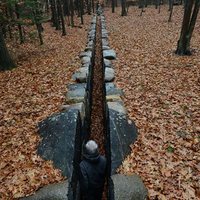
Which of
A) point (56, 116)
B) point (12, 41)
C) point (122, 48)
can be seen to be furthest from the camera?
point (12, 41)

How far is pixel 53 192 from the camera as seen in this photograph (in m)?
5.61

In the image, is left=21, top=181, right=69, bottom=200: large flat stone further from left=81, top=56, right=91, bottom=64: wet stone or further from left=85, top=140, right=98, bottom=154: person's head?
left=81, top=56, right=91, bottom=64: wet stone

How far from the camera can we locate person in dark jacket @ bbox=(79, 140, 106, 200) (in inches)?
210

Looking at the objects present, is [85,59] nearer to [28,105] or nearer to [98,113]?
[98,113]

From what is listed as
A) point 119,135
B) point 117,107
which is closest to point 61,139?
point 119,135

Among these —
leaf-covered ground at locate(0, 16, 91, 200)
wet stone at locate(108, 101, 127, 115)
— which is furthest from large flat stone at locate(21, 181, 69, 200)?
wet stone at locate(108, 101, 127, 115)

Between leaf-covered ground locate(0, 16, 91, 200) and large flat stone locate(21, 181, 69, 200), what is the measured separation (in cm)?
30

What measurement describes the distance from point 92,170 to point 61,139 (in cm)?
197

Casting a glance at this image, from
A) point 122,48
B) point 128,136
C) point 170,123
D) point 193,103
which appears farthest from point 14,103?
point 122,48

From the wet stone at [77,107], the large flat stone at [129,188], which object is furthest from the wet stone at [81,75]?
the large flat stone at [129,188]

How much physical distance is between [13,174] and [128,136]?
316cm

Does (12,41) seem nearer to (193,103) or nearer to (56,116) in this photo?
(56,116)

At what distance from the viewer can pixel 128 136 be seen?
292 inches

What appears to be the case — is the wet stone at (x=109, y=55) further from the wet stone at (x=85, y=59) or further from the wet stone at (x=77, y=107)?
the wet stone at (x=77, y=107)
